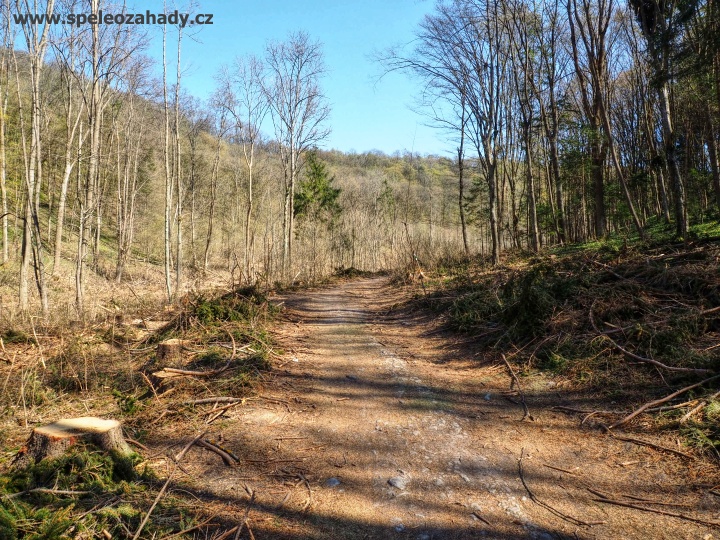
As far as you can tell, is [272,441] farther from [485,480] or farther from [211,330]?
[211,330]

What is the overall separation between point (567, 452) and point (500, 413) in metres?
0.83

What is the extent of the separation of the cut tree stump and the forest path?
65 cm

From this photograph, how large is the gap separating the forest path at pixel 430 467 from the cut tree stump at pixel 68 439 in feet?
2.13

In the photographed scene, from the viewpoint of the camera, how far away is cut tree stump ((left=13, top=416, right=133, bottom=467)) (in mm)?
2898

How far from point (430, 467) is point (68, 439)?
2.68 meters

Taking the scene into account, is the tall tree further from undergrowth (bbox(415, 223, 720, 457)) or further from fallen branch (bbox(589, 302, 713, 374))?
fallen branch (bbox(589, 302, 713, 374))

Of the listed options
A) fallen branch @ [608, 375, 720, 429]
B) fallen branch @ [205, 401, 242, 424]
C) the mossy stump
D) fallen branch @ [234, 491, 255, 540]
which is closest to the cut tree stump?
fallen branch @ [205, 401, 242, 424]

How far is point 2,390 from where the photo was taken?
462cm

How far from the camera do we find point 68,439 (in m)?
2.94

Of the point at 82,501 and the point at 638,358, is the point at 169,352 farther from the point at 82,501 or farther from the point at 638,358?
the point at 638,358

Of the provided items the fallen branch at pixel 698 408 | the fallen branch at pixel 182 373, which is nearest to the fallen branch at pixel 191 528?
the fallen branch at pixel 182 373

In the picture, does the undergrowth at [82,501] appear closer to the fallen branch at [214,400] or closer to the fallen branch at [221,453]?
the fallen branch at [221,453]

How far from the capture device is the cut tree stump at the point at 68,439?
2.90 metres

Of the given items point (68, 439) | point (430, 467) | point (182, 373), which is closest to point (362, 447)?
point (430, 467)
